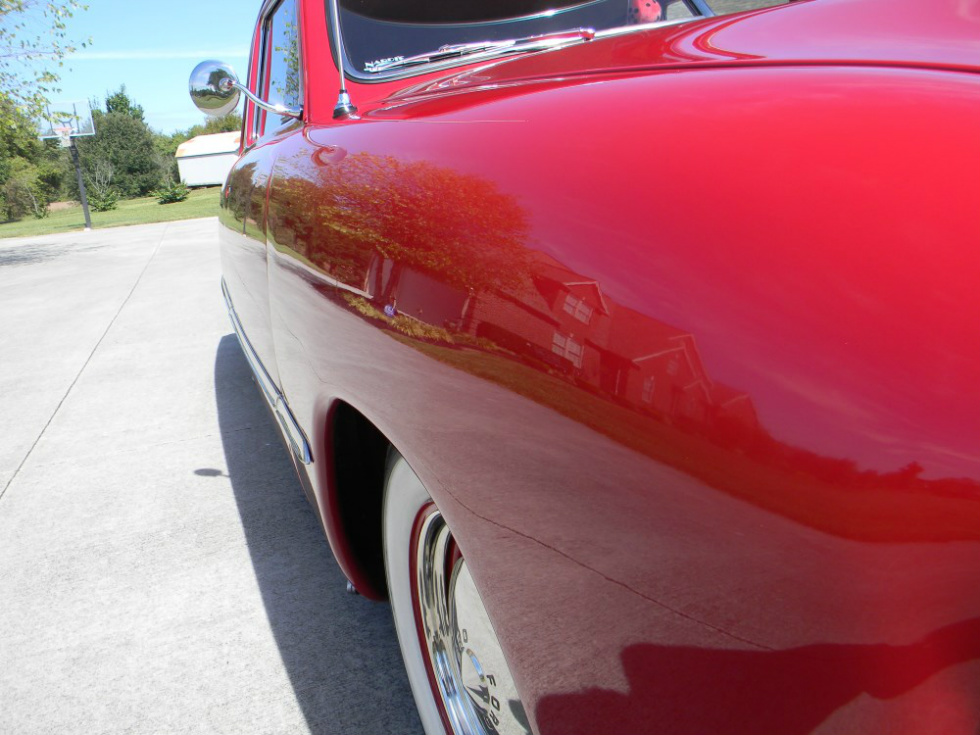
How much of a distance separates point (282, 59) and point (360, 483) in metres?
1.54

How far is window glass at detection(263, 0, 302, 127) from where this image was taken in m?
2.27

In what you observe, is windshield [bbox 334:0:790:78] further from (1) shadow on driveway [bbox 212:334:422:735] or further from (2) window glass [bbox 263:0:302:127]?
(1) shadow on driveway [bbox 212:334:422:735]

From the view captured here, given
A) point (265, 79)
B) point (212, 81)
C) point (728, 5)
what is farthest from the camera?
point (265, 79)

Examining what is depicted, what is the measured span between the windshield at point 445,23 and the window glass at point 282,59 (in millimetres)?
209

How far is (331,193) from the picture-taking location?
1399mm

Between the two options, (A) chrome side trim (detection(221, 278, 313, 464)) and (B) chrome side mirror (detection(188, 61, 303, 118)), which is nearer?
(A) chrome side trim (detection(221, 278, 313, 464))

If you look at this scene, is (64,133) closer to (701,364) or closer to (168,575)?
(168,575)

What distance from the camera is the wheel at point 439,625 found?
4.09ft

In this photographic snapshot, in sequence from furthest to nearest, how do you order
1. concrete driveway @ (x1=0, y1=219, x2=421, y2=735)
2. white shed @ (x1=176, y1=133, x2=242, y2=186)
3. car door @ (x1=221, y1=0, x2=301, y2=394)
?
white shed @ (x1=176, y1=133, x2=242, y2=186), car door @ (x1=221, y1=0, x2=301, y2=394), concrete driveway @ (x1=0, y1=219, x2=421, y2=735)

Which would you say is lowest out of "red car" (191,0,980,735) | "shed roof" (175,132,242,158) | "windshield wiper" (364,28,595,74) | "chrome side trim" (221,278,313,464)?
"chrome side trim" (221,278,313,464)

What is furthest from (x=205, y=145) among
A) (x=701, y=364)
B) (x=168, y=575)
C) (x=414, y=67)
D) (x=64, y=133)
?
(x=701, y=364)

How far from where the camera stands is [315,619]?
2.22m

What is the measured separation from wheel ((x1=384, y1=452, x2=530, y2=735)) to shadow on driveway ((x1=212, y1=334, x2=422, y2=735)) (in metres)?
0.31

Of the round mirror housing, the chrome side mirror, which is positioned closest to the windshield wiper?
the chrome side mirror
